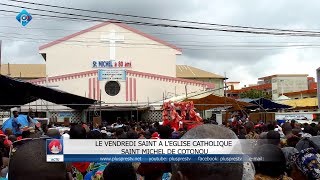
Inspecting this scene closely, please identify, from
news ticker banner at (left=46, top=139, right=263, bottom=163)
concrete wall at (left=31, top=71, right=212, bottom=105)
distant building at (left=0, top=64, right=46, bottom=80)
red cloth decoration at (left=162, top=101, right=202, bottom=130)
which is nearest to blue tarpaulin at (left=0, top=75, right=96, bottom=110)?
red cloth decoration at (left=162, top=101, right=202, bottom=130)

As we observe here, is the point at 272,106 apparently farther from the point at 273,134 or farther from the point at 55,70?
the point at 55,70

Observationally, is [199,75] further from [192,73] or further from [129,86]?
[129,86]

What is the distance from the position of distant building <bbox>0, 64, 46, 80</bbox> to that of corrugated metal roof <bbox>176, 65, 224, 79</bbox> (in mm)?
14845

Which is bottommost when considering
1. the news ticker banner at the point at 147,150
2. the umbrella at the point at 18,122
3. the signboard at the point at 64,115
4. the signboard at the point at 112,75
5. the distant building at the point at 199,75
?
the signboard at the point at 64,115

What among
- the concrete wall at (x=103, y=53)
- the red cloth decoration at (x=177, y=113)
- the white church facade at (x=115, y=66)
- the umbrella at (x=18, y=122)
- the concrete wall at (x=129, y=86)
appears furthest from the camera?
the concrete wall at (x=103, y=53)

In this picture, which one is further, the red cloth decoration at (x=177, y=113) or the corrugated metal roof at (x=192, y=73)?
the corrugated metal roof at (x=192, y=73)

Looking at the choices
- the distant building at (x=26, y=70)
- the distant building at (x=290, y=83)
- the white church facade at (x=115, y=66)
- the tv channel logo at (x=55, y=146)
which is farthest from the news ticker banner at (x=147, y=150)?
the distant building at (x=290, y=83)

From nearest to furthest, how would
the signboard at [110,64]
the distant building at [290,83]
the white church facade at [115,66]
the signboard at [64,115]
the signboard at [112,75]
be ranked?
1. the signboard at [64,115]
2. the white church facade at [115,66]
3. the signboard at [112,75]
4. the signboard at [110,64]
5. the distant building at [290,83]

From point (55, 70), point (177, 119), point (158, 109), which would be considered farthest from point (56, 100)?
point (55, 70)

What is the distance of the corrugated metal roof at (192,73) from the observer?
52106 millimetres

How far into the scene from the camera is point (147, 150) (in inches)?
78.3

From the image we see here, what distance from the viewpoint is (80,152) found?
78.9 inches

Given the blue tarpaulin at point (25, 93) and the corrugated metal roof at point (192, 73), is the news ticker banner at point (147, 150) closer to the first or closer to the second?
the blue tarpaulin at point (25, 93)

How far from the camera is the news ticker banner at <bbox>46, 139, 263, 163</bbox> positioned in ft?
6.52
